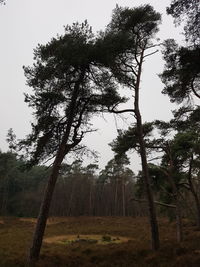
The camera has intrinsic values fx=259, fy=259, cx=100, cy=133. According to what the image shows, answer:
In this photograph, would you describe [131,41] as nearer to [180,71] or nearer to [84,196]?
[180,71]

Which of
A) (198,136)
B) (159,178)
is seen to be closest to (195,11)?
(198,136)

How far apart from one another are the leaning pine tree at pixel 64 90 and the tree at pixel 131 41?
0.65 meters

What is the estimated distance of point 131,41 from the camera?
10.5 metres

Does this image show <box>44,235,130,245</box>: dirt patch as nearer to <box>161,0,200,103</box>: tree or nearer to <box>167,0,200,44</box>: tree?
<box>161,0,200,103</box>: tree

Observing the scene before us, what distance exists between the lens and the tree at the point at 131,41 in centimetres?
995

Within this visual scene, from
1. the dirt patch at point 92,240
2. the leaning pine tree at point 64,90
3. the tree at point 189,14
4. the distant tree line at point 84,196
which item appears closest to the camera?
the tree at point 189,14

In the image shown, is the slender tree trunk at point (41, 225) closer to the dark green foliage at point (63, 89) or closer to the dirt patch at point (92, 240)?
the dark green foliage at point (63, 89)

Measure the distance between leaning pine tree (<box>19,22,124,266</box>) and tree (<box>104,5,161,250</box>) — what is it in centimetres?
65

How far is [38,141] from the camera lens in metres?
10.3

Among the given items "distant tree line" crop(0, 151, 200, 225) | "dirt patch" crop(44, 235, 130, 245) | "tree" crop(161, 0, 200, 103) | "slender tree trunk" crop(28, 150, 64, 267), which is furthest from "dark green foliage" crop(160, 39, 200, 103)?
"distant tree line" crop(0, 151, 200, 225)

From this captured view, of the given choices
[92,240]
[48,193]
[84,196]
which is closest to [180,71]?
[48,193]

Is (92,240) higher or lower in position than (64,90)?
lower

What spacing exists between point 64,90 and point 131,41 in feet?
11.1

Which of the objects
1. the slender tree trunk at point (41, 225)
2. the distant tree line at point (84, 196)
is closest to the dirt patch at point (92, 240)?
the slender tree trunk at point (41, 225)
